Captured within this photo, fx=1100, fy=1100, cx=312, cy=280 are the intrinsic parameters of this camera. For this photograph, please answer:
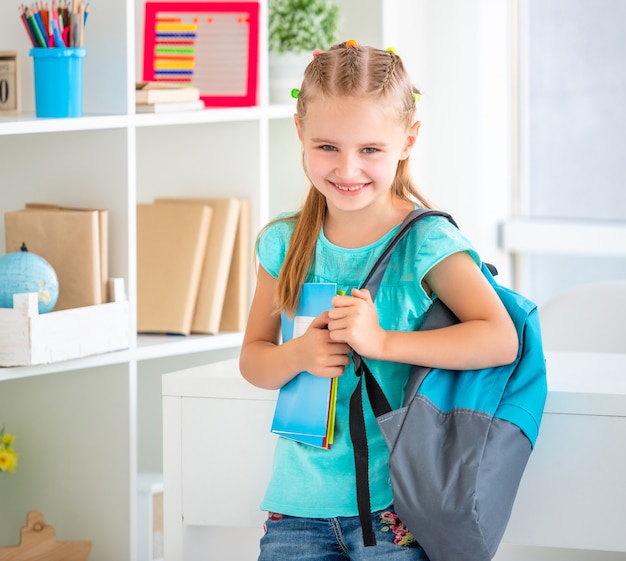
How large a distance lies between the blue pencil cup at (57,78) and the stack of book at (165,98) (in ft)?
0.61

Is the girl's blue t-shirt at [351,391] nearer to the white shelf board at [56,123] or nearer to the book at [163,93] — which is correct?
the white shelf board at [56,123]

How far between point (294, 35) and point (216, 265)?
0.62m

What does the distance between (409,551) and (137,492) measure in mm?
932

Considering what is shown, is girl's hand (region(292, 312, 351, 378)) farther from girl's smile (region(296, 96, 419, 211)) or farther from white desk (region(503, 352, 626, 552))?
white desk (region(503, 352, 626, 552))

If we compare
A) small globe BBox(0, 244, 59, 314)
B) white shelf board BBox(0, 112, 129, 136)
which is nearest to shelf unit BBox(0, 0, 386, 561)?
white shelf board BBox(0, 112, 129, 136)

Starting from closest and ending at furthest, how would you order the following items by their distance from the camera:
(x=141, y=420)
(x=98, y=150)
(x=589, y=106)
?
(x=98, y=150)
(x=141, y=420)
(x=589, y=106)

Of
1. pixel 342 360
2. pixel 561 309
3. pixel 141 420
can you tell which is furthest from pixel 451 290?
pixel 141 420

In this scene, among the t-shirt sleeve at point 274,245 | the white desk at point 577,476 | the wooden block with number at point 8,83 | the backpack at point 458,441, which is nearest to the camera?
the backpack at point 458,441

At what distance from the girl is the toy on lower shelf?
31.4 inches

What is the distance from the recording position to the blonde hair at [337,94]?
1.43 meters

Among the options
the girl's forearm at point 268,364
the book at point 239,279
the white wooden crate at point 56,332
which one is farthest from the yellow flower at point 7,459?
the girl's forearm at point 268,364

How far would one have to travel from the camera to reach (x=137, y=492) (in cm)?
221

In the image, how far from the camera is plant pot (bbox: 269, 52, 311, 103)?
2627 millimetres

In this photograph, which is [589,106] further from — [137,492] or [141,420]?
[137,492]
